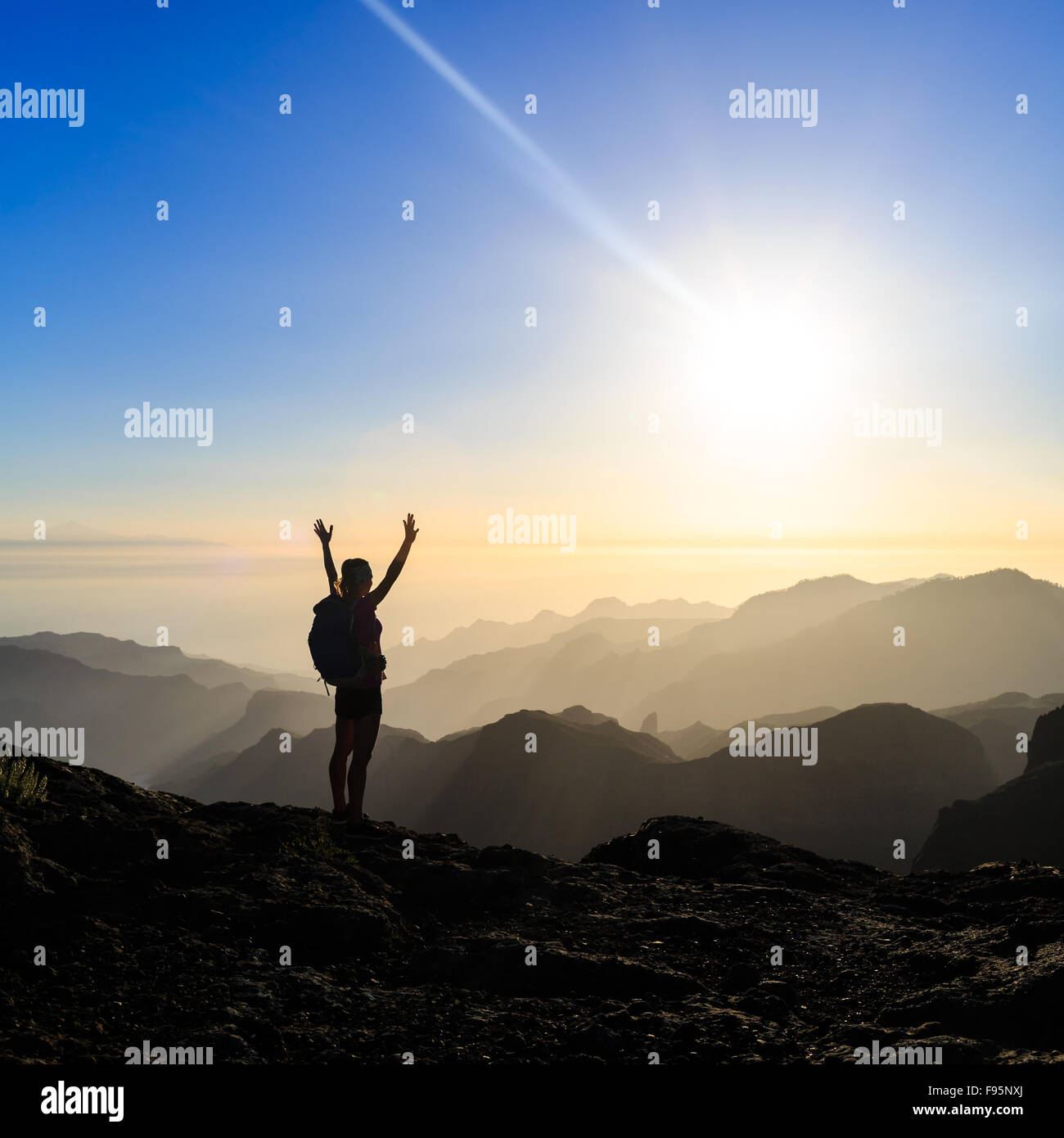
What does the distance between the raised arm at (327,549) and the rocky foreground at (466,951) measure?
10.6 feet

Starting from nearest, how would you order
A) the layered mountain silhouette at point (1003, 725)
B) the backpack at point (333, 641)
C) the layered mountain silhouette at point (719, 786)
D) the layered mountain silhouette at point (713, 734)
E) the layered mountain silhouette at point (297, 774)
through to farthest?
the backpack at point (333, 641)
the layered mountain silhouette at point (719, 786)
the layered mountain silhouette at point (1003, 725)
the layered mountain silhouette at point (713, 734)
the layered mountain silhouette at point (297, 774)

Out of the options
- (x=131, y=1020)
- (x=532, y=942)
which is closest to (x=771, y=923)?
(x=532, y=942)

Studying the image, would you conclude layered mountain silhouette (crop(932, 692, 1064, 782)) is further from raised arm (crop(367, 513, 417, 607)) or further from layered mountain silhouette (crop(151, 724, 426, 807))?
raised arm (crop(367, 513, 417, 607))

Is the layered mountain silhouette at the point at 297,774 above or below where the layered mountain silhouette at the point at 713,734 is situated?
below

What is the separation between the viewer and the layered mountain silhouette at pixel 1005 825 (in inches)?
2336

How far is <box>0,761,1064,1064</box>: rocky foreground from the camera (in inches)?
196

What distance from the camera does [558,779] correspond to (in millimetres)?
108438

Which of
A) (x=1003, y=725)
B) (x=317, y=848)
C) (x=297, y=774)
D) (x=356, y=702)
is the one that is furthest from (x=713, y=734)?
(x=317, y=848)

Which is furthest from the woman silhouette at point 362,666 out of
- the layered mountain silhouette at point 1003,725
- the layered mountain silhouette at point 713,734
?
the layered mountain silhouette at point 713,734

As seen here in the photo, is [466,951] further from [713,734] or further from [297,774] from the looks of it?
[297,774]

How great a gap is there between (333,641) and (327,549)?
4.81 ft

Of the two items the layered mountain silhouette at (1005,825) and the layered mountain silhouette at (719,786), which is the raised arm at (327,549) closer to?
the layered mountain silhouette at (1005,825)

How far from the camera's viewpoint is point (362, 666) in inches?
369
